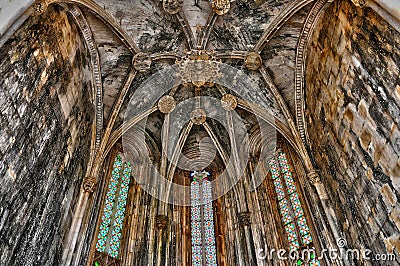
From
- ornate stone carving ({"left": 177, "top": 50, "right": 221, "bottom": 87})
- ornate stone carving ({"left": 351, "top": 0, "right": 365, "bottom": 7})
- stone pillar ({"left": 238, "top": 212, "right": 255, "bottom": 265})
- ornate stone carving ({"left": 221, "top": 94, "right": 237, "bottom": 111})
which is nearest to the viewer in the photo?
ornate stone carving ({"left": 351, "top": 0, "right": 365, "bottom": 7})

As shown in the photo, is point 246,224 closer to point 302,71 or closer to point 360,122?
point 360,122

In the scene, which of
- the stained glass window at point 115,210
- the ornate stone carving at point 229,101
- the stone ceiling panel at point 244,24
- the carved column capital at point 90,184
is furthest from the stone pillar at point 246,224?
the stone ceiling panel at point 244,24

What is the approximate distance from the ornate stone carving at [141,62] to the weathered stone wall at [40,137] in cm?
188

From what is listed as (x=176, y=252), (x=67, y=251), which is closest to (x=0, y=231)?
(x=67, y=251)

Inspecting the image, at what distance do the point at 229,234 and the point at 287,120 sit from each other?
3783 mm

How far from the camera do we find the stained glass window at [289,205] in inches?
396

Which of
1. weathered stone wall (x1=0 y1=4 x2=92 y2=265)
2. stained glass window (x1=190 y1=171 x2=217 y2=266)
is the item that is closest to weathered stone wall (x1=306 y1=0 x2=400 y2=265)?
stained glass window (x1=190 y1=171 x2=217 y2=266)

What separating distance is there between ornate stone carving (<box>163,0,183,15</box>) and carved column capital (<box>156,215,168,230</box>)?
231 inches

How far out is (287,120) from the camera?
12.1 m

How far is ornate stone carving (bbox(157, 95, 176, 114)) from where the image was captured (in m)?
13.3

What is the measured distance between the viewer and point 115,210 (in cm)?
1115

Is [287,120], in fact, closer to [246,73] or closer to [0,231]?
[246,73]

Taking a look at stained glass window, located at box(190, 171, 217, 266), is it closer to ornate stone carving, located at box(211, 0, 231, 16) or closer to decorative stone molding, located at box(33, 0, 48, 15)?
ornate stone carving, located at box(211, 0, 231, 16)

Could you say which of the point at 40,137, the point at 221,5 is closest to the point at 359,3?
the point at 221,5
